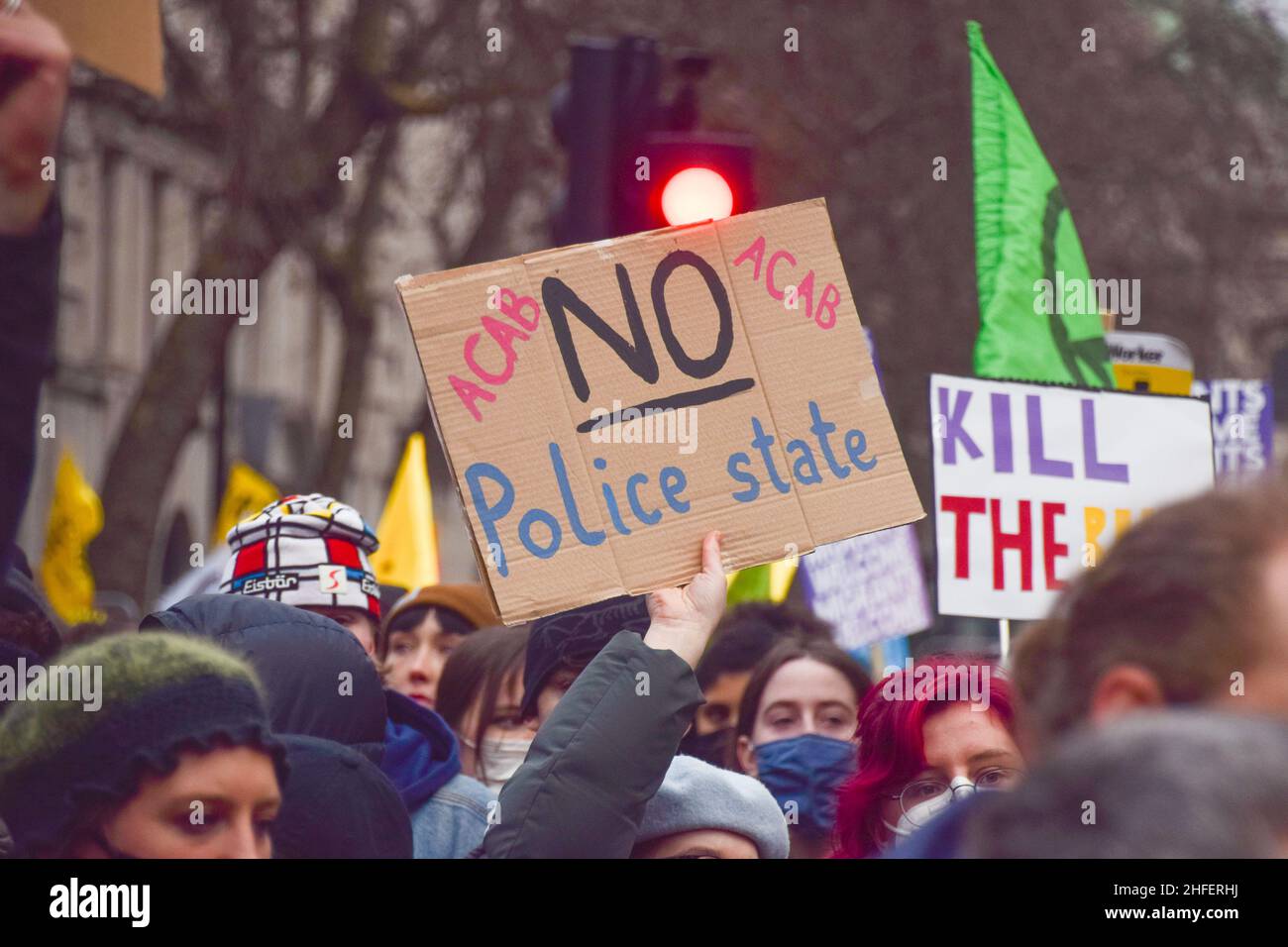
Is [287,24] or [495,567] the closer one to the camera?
[495,567]

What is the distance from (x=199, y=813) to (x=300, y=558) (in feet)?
5.81

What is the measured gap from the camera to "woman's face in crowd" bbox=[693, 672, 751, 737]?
572cm

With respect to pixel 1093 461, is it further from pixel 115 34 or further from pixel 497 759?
pixel 115 34

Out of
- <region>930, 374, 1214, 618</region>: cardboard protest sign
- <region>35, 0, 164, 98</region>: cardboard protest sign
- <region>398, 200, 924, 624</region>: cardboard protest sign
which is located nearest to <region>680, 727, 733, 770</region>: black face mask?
<region>930, 374, 1214, 618</region>: cardboard protest sign

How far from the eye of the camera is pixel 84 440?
85.3ft

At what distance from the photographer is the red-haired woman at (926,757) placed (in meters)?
3.63

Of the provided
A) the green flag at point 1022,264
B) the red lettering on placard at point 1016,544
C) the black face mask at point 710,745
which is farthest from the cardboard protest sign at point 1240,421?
the black face mask at point 710,745

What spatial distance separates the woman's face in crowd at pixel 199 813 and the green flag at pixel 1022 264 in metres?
3.46

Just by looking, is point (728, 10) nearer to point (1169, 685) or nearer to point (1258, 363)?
point (1258, 363)

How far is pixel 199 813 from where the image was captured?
2506mm

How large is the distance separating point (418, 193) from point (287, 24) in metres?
4.92

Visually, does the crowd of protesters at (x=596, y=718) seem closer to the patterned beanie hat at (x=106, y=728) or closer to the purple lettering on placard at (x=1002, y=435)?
the patterned beanie hat at (x=106, y=728)

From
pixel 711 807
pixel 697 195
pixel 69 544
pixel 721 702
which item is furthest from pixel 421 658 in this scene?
pixel 69 544
